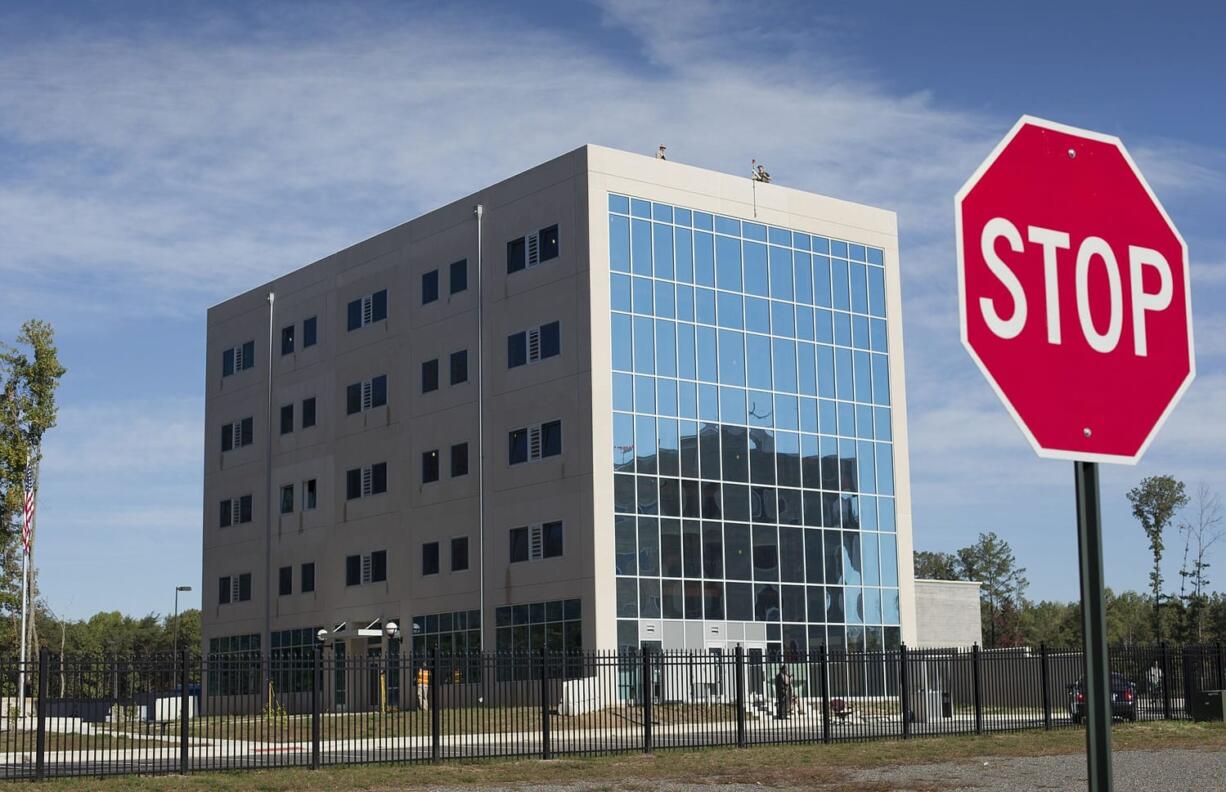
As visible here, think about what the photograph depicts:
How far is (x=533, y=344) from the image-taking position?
5969cm

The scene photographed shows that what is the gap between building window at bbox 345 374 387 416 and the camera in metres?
66.9

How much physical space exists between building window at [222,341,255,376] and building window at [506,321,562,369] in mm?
19923

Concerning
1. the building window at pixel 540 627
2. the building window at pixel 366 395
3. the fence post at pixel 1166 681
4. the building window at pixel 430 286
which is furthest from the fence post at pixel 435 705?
the building window at pixel 366 395

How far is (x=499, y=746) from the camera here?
33000mm

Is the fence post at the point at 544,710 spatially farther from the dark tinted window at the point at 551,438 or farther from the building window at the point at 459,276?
the building window at the point at 459,276

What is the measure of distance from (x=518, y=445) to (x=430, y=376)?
6.36 metres

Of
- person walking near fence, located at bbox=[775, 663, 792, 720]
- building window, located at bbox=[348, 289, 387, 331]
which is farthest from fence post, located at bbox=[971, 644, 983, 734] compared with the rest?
building window, located at bbox=[348, 289, 387, 331]

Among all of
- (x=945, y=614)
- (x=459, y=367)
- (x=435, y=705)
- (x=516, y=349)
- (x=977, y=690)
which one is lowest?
(x=977, y=690)

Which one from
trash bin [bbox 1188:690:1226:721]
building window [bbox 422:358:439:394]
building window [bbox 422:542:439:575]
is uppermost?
building window [bbox 422:358:439:394]

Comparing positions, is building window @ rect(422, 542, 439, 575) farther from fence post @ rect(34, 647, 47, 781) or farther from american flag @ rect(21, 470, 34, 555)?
fence post @ rect(34, 647, 47, 781)

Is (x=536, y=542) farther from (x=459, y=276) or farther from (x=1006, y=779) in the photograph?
(x=1006, y=779)

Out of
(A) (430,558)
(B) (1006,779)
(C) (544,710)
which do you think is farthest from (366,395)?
(B) (1006,779)

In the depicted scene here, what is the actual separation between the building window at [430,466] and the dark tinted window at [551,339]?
7.44 metres

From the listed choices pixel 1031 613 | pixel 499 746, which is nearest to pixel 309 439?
pixel 499 746
